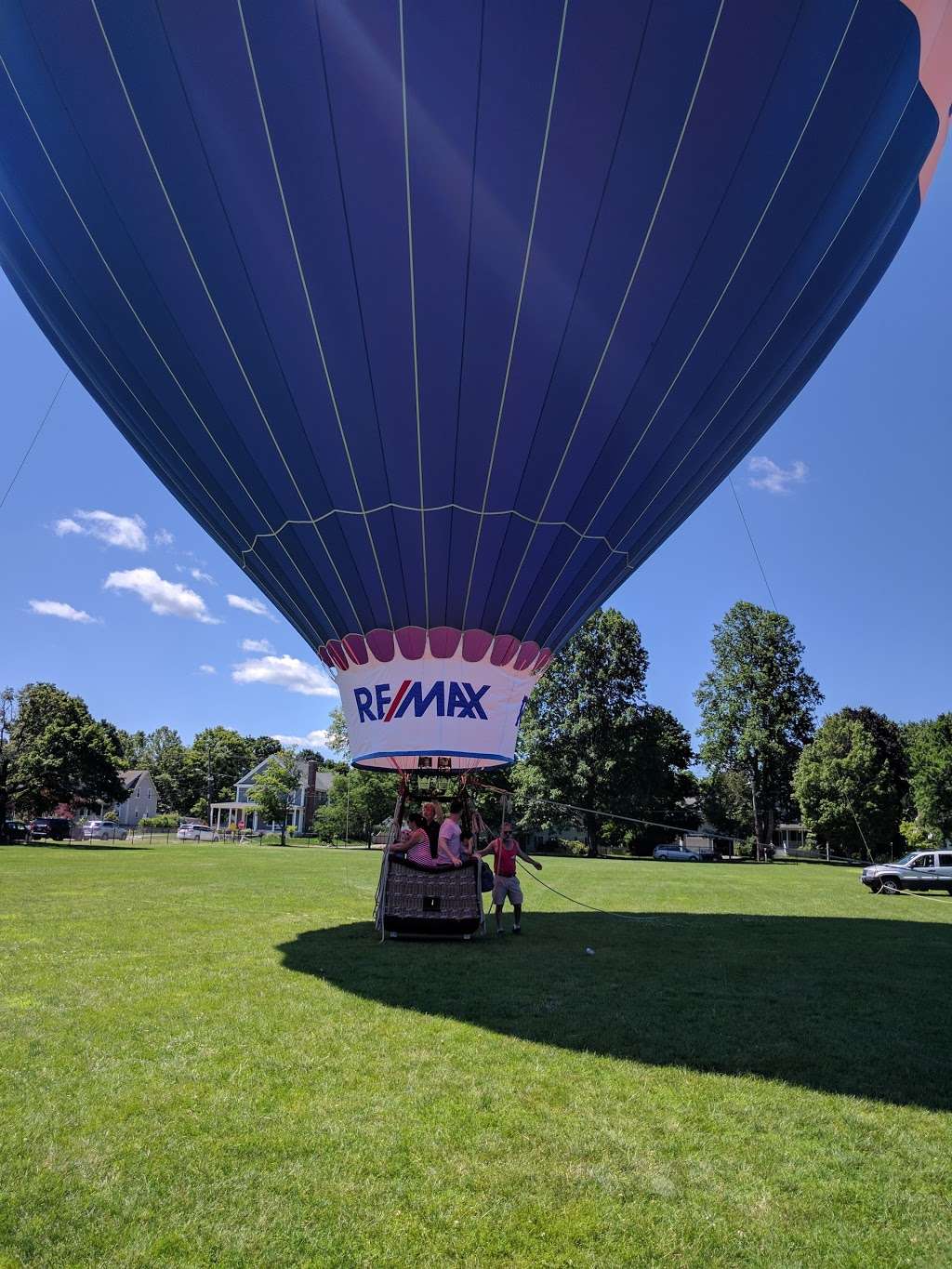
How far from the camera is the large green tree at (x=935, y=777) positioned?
39844 millimetres

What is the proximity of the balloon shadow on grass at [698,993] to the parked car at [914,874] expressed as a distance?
1190cm

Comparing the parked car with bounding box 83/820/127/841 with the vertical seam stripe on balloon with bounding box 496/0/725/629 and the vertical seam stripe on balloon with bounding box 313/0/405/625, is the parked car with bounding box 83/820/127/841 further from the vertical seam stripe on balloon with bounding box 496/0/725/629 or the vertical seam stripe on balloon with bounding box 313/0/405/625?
the vertical seam stripe on balloon with bounding box 313/0/405/625

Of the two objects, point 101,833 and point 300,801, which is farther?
point 300,801

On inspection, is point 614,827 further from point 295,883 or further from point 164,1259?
point 164,1259

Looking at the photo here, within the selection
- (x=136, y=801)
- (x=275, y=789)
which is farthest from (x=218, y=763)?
(x=275, y=789)

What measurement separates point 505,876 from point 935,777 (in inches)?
1484

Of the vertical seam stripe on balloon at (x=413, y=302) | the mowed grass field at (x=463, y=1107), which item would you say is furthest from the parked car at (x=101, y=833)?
the vertical seam stripe on balloon at (x=413, y=302)

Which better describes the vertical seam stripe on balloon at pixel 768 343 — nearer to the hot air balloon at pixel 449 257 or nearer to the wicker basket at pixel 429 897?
the hot air balloon at pixel 449 257

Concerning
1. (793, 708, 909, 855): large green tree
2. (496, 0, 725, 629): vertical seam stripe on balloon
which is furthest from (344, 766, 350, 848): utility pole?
(496, 0, 725, 629): vertical seam stripe on balloon

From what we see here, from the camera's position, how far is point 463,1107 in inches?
149

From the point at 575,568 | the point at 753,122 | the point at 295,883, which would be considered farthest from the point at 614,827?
the point at 753,122

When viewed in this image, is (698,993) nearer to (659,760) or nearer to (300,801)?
(659,760)

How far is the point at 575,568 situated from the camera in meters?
8.14

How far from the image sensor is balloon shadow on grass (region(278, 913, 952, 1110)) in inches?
182
